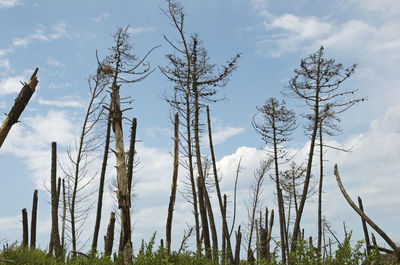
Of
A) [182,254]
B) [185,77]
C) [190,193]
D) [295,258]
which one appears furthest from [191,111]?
[295,258]

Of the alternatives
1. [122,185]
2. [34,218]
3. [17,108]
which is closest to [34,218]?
[34,218]

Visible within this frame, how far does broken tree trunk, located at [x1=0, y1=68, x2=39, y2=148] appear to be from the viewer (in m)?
8.29

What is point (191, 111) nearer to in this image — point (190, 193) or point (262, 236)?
point (190, 193)

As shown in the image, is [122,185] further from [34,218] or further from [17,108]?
[34,218]

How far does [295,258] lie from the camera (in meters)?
8.26

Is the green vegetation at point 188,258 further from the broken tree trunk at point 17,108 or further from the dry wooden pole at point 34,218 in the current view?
the dry wooden pole at point 34,218

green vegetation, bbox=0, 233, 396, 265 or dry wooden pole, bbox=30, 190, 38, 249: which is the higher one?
dry wooden pole, bbox=30, 190, 38, 249

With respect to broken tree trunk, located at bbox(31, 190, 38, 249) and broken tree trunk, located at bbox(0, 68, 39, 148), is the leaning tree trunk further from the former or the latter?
broken tree trunk, located at bbox(31, 190, 38, 249)

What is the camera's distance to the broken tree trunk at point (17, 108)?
8.29 metres

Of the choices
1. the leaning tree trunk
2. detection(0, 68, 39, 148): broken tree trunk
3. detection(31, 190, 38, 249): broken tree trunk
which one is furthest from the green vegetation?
detection(31, 190, 38, 249): broken tree trunk

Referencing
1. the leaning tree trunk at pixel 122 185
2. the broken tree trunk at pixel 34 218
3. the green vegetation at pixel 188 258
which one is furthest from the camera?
the broken tree trunk at pixel 34 218

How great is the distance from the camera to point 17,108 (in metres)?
8.38

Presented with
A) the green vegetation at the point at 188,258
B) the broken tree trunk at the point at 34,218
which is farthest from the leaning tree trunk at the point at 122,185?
the broken tree trunk at the point at 34,218

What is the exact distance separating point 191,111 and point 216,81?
1840 mm
